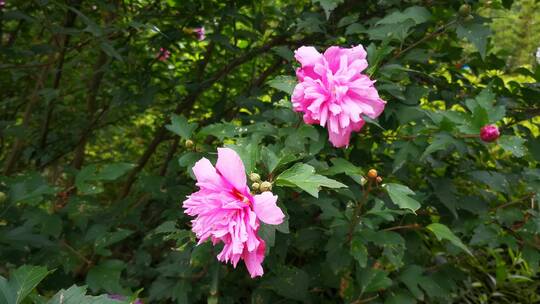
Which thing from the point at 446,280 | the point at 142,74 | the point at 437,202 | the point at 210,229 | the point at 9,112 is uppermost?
the point at 210,229

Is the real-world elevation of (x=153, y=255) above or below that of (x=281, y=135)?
below

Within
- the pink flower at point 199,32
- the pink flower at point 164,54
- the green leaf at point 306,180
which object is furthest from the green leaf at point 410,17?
the pink flower at point 164,54

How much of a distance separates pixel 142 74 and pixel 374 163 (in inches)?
43.8

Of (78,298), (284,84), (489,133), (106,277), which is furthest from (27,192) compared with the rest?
(489,133)

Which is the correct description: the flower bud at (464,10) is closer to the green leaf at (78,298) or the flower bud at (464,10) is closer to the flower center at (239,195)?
the flower center at (239,195)

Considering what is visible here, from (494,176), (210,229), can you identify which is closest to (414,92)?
(494,176)

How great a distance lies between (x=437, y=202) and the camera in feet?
6.23

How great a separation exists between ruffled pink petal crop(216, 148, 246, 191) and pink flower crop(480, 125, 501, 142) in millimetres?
713

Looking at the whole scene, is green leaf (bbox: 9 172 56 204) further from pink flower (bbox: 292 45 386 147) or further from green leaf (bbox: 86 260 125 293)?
pink flower (bbox: 292 45 386 147)

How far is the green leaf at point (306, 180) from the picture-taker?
94cm

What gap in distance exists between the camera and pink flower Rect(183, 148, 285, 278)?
3.00 ft

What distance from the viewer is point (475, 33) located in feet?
4.69

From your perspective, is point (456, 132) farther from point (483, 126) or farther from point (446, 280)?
point (446, 280)

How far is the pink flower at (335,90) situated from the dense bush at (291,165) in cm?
7
